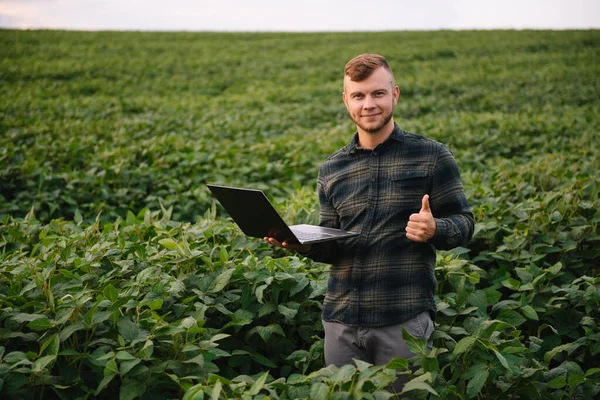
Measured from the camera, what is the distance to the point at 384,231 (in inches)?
91.2

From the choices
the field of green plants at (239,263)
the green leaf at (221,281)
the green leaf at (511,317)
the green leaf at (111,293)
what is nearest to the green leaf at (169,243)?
the field of green plants at (239,263)

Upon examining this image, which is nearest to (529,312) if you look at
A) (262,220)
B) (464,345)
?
(464,345)

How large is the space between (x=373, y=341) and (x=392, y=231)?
0.48m

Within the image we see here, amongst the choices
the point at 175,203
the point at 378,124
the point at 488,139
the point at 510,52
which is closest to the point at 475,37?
the point at 510,52

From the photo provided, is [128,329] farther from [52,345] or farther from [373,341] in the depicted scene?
[373,341]

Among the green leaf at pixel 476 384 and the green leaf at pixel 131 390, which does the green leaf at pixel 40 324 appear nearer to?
the green leaf at pixel 131 390

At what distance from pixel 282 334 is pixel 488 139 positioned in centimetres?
686

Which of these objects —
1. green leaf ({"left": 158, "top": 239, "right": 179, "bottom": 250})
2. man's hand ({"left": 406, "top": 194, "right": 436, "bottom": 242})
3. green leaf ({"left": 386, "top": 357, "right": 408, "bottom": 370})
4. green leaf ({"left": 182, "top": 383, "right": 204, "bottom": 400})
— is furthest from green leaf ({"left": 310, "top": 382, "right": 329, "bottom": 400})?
green leaf ({"left": 158, "top": 239, "right": 179, "bottom": 250})

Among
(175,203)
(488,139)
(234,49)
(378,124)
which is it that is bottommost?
(175,203)

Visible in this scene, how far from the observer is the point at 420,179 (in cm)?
231

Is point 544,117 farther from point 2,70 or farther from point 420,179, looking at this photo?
point 2,70

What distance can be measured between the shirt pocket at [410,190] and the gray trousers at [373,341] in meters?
0.48

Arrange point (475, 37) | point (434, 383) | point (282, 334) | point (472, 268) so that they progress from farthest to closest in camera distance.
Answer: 1. point (475, 37)
2. point (472, 268)
3. point (282, 334)
4. point (434, 383)

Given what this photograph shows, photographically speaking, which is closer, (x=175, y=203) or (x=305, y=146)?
(x=175, y=203)
